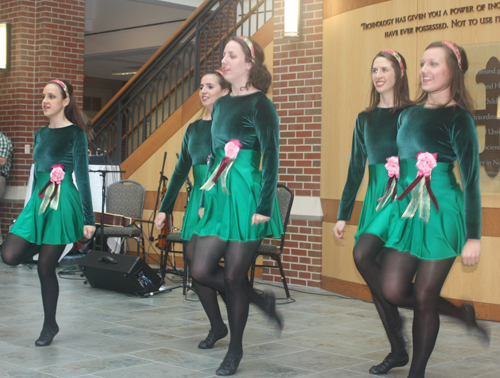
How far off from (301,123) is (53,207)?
11.1 feet

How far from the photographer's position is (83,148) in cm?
444

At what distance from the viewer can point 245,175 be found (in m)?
3.67

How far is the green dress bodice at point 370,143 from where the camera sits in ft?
12.2

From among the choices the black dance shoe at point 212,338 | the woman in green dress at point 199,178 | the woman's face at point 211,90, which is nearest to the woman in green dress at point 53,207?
the woman in green dress at point 199,178

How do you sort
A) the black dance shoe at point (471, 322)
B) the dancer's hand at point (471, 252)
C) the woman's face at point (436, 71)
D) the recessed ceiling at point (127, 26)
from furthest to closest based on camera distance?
Result: the recessed ceiling at point (127, 26) < the black dance shoe at point (471, 322) < the woman's face at point (436, 71) < the dancer's hand at point (471, 252)

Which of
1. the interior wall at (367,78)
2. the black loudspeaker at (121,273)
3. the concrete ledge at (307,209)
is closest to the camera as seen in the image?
the interior wall at (367,78)

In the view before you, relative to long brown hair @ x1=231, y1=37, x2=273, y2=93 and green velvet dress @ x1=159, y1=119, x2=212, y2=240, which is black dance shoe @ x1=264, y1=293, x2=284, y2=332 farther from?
long brown hair @ x1=231, y1=37, x2=273, y2=93

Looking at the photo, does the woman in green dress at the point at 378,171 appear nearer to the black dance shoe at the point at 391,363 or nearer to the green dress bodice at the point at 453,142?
the black dance shoe at the point at 391,363

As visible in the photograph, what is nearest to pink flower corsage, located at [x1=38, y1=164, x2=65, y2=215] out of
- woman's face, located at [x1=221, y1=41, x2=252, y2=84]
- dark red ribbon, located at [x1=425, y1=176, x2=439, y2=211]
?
woman's face, located at [x1=221, y1=41, x2=252, y2=84]

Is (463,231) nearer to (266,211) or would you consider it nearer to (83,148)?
(266,211)

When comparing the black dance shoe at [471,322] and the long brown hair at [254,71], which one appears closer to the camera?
the black dance shoe at [471,322]

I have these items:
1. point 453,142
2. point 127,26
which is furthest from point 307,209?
point 127,26

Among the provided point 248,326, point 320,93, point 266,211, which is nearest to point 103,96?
point 320,93

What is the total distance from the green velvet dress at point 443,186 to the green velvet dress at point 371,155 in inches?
14.2
